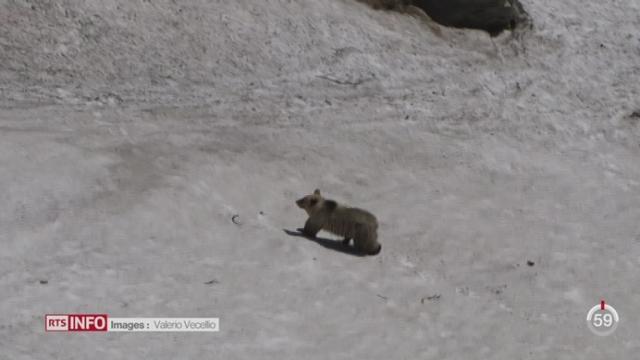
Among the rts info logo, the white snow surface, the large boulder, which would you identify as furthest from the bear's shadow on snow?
the large boulder

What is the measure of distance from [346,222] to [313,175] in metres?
2.45

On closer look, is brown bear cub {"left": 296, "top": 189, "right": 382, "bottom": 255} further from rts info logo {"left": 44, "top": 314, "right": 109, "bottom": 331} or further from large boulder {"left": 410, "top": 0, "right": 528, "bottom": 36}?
large boulder {"left": 410, "top": 0, "right": 528, "bottom": 36}

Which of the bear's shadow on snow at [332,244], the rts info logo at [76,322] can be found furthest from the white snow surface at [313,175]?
the bear's shadow on snow at [332,244]

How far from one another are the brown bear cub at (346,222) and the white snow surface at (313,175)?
0.22m

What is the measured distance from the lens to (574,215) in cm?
1544

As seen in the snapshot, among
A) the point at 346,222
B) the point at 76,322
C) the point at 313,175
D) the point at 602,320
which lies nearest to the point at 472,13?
the point at 313,175

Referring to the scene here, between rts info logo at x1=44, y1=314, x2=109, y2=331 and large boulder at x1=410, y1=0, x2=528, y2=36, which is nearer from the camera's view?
rts info logo at x1=44, y1=314, x2=109, y2=331

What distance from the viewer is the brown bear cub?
12453mm

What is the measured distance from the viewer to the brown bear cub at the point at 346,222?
12.5 metres

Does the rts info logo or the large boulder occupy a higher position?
the large boulder

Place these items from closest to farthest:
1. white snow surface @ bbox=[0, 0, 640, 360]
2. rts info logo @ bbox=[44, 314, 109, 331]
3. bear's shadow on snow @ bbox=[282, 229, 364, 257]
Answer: rts info logo @ bbox=[44, 314, 109, 331] < white snow surface @ bbox=[0, 0, 640, 360] < bear's shadow on snow @ bbox=[282, 229, 364, 257]

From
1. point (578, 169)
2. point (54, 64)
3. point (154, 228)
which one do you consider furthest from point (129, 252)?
point (578, 169)

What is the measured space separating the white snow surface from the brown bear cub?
0.22 meters

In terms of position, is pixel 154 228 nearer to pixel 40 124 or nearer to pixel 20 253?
pixel 20 253
